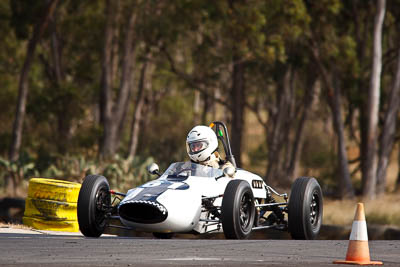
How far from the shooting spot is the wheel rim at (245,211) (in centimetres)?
1251

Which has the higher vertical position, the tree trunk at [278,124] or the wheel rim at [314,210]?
the tree trunk at [278,124]

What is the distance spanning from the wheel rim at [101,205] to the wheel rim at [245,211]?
184 cm

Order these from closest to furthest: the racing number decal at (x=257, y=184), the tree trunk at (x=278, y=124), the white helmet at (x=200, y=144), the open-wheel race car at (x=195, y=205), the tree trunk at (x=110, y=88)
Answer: the open-wheel race car at (x=195, y=205) < the white helmet at (x=200, y=144) < the racing number decal at (x=257, y=184) < the tree trunk at (x=110, y=88) < the tree trunk at (x=278, y=124)

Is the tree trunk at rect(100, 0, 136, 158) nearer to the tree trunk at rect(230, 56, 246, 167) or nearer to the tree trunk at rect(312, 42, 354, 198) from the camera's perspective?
the tree trunk at rect(230, 56, 246, 167)

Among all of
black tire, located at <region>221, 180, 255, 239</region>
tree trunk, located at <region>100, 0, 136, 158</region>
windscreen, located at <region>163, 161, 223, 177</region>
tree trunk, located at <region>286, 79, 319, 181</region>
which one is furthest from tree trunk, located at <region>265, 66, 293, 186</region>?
black tire, located at <region>221, 180, 255, 239</region>

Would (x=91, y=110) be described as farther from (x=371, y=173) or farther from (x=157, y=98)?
(x=371, y=173)

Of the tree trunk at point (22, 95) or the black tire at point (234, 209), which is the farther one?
the tree trunk at point (22, 95)

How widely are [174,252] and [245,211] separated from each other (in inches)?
105

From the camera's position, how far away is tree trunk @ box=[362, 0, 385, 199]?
89.6 feet

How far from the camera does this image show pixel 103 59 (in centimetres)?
3606

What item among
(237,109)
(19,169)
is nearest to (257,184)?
(19,169)

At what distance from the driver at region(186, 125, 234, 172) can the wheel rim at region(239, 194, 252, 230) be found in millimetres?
1125

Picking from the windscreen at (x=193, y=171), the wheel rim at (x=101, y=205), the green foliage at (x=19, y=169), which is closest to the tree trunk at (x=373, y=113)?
the green foliage at (x=19, y=169)

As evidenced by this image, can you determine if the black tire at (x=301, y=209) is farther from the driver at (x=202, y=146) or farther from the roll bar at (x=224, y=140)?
the roll bar at (x=224, y=140)
